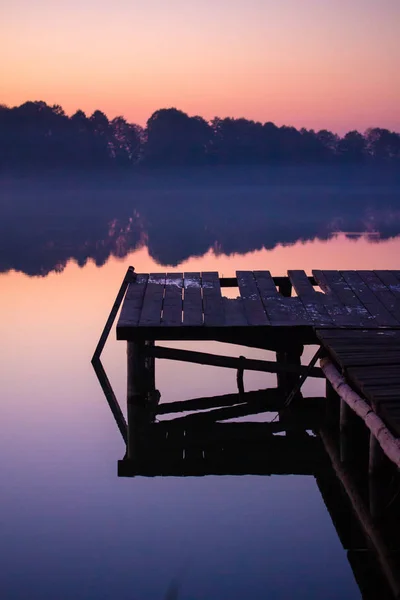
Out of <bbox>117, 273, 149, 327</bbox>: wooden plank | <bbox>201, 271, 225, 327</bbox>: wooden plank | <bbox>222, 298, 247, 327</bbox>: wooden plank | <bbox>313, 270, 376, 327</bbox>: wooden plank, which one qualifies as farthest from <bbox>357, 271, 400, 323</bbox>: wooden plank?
<bbox>117, 273, 149, 327</bbox>: wooden plank

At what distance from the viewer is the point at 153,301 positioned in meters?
11.9

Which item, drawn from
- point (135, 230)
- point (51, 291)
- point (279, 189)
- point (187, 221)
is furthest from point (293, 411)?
point (279, 189)

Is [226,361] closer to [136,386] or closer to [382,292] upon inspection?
[136,386]

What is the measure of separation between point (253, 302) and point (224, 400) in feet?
6.58

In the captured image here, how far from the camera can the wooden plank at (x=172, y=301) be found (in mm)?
10797

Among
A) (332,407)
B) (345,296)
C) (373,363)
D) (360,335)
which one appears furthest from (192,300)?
(373,363)

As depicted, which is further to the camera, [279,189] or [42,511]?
[279,189]

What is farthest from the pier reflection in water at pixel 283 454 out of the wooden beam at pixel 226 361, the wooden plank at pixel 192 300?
the wooden plank at pixel 192 300

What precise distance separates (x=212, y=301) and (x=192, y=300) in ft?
0.98

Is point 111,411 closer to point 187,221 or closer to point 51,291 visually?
point 51,291

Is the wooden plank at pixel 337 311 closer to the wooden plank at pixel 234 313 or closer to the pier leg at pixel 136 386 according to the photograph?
the wooden plank at pixel 234 313

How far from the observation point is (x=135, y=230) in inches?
2306

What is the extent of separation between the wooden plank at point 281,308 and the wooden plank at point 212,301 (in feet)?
2.07

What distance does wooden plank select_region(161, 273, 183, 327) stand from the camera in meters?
10.8
